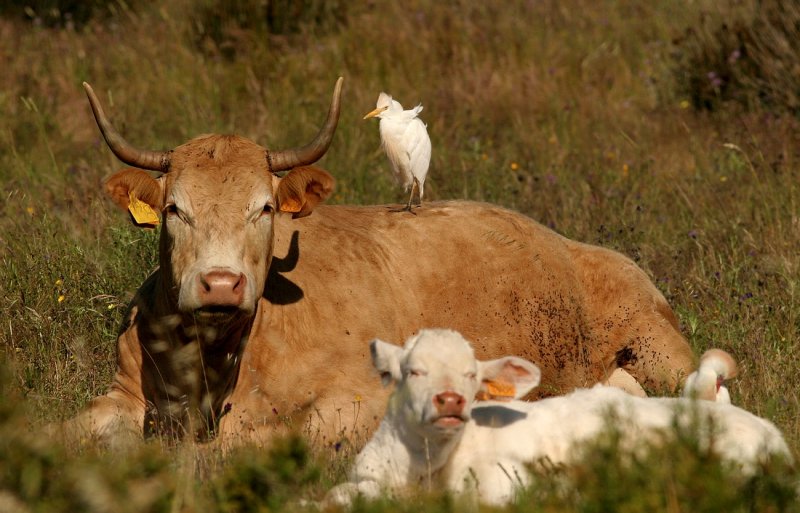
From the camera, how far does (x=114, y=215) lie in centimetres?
909

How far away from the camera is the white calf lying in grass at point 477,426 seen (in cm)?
475

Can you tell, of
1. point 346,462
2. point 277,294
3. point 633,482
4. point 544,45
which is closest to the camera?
point 633,482

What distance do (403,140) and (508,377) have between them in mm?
2839

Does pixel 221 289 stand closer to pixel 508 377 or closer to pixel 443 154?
pixel 508 377

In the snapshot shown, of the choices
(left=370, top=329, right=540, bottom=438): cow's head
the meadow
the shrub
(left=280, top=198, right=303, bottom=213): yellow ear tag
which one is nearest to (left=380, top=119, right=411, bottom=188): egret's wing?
(left=280, top=198, right=303, bottom=213): yellow ear tag

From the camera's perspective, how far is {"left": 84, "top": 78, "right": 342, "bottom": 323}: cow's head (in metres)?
6.02

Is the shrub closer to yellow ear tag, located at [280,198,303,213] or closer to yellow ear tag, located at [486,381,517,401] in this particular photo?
yellow ear tag, located at [280,198,303,213]

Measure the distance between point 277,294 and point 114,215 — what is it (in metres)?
2.63

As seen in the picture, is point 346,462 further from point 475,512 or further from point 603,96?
point 603,96

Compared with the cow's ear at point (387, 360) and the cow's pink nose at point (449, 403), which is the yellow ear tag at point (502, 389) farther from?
the cow's pink nose at point (449, 403)

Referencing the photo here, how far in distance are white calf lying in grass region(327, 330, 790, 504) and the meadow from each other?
276mm

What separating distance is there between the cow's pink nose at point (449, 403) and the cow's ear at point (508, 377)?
20.0 inches

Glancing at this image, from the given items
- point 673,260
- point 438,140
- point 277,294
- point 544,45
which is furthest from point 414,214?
point 544,45

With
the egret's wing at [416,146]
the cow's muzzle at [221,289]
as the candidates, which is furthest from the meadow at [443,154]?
the egret's wing at [416,146]
